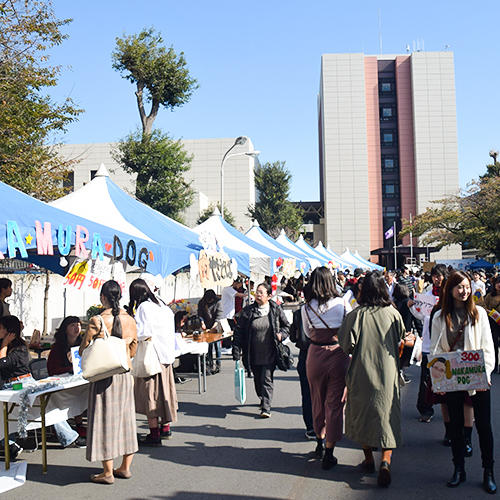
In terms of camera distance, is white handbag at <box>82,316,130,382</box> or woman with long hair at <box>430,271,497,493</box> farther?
white handbag at <box>82,316,130,382</box>

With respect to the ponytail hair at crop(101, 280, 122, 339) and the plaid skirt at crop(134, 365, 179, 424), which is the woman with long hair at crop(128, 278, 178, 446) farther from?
the ponytail hair at crop(101, 280, 122, 339)

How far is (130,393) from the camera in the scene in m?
4.92

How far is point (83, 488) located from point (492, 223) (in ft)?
A: 121

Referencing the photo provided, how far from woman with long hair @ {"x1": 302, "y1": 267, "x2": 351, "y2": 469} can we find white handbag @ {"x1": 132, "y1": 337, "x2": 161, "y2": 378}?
5.35 ft

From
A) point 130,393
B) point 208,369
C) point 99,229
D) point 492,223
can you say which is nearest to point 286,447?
point 130,393

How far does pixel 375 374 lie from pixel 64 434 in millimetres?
3421

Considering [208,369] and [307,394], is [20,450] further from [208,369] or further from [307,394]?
[208,369]

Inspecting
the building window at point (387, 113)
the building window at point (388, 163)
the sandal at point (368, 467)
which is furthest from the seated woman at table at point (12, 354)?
the building window at point (387, 113)

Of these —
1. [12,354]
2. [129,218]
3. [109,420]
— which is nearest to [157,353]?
[109,420]

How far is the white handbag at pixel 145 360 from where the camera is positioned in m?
5.69

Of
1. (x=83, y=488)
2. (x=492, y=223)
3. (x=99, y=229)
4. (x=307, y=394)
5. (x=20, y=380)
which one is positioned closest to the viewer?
(x=83, y=488)

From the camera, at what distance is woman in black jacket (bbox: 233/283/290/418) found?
7.03 metres

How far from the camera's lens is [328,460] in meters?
5.03

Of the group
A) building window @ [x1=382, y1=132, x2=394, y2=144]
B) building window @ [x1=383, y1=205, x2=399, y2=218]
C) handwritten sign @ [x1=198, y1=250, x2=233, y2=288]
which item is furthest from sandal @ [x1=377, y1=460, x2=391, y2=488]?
building window @ [x1=382, y1=132, x2=394, y2=144]
